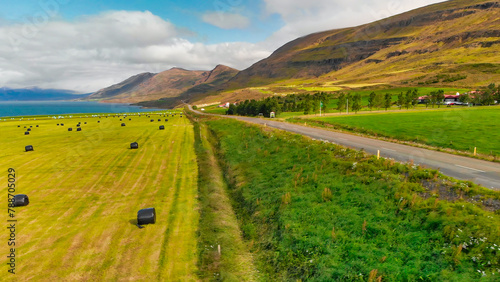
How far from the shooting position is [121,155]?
1569 inches

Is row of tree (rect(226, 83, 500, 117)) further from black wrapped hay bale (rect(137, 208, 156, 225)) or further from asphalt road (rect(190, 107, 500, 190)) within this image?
black wrapped hay bale (rect(137, 208, 156, 225))

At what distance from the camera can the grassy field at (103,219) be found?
13.7m

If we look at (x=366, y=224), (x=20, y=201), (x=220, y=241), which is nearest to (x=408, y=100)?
(x=366, y=224)

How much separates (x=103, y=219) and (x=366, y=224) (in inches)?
761

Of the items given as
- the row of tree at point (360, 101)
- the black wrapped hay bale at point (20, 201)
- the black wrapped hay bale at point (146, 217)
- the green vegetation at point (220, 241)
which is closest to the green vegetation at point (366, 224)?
the green vegetation at point (220, 241)

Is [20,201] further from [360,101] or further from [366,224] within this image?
[360,101]

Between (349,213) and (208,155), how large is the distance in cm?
2831

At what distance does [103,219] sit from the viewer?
19203 millimetres

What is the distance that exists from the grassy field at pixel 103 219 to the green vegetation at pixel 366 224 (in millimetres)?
5369

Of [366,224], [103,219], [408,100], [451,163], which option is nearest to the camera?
[366,224]

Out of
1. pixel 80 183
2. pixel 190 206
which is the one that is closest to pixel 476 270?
pixel 190 206

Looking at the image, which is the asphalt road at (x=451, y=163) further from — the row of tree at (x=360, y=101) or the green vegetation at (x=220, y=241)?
the row of tree at (x=360, y=101)

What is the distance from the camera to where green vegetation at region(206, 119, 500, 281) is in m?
11.2

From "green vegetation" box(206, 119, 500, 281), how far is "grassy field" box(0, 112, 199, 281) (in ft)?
17.6
